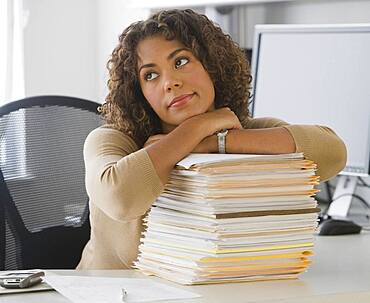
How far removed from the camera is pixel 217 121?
1.78m

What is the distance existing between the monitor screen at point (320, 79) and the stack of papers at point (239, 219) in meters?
1.01

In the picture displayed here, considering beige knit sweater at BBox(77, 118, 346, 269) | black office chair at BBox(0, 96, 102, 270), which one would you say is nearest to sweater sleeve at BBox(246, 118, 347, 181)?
beige knit sweater at BBox(77, 118, 346, 269)

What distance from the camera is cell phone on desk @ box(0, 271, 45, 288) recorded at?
1.58m

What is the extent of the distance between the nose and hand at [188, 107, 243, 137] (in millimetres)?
A: 76

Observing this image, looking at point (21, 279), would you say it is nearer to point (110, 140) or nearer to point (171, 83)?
point (110, 140)

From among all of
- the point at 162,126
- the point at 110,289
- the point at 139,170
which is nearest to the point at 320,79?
the point at 162,126

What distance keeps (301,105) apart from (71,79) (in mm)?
1345

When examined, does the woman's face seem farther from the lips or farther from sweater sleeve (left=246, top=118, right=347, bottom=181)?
sweater sleeve (left=246, top=118, right=347, bottom=181)

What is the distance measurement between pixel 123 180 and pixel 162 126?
0.35m

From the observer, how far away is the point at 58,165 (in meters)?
2.23

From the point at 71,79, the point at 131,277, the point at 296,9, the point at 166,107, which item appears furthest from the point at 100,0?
the point at 131,277

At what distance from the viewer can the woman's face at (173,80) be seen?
5.95 feet

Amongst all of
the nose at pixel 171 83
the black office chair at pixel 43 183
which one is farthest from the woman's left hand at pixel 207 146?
the black office chair at pixel 43 183

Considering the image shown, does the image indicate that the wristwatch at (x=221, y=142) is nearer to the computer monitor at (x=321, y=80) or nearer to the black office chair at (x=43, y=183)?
the black office chair at (x=43, y=183)
